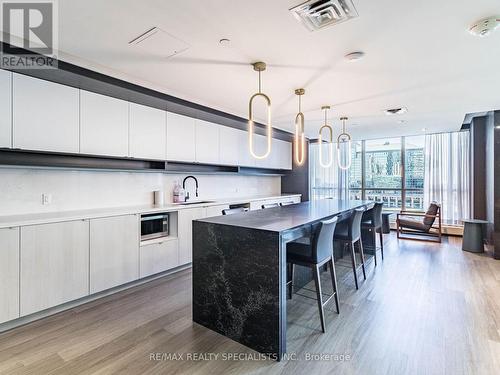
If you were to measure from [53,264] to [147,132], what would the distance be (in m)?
1.94

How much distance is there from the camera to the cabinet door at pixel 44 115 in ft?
8.30

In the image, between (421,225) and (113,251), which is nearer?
(113,251)

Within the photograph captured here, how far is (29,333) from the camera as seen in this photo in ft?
7.45

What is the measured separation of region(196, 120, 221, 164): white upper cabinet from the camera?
444 cm

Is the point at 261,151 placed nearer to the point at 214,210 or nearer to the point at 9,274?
the point at 214,210

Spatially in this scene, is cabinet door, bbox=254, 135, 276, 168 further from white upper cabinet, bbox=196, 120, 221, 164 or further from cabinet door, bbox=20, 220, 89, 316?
cabinet door, bbox=20, 220, 89, 316

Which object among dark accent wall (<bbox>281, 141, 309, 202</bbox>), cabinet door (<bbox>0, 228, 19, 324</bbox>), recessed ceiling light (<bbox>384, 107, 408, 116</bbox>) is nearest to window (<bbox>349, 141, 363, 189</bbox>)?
dark accent wall (<bbox>281, 141, 309, 202</bbox>)

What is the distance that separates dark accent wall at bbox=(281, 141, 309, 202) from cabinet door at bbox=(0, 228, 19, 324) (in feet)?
18.9

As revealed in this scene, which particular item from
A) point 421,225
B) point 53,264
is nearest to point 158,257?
point 53,264

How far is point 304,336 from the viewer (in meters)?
2.21

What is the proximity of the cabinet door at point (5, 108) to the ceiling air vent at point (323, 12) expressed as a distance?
2612 millimetres

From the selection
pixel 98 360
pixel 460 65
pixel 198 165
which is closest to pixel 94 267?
pixel 98 360

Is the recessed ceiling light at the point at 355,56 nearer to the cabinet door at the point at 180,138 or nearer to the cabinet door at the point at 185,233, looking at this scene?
the cabinet door at the point at 180,138

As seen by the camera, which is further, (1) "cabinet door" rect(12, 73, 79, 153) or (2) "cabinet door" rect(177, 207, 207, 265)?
(2) "cabinet door" rect(177, 207, 207, 265)
